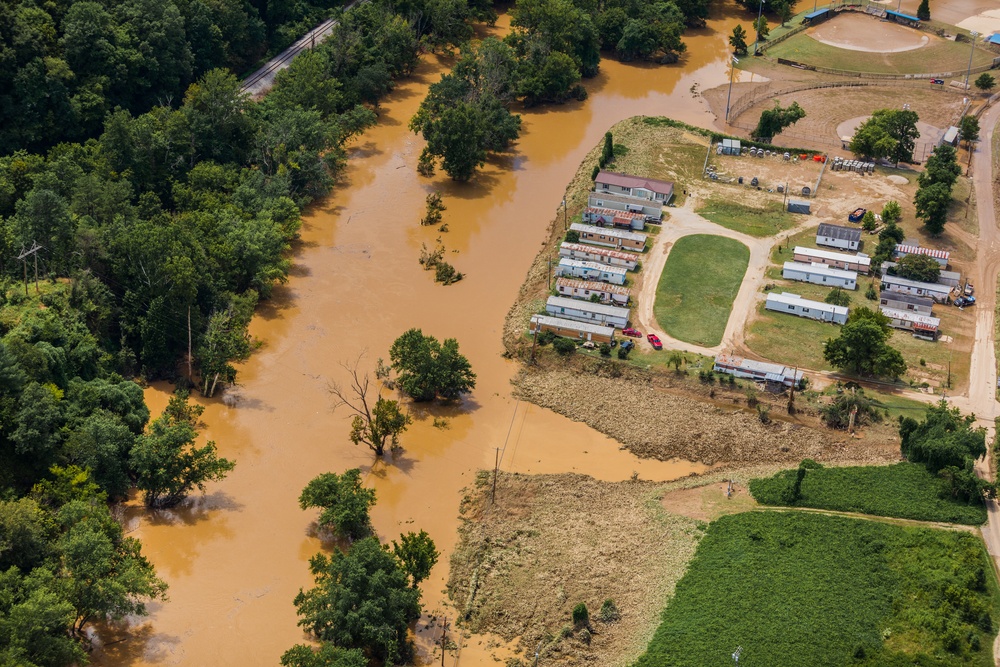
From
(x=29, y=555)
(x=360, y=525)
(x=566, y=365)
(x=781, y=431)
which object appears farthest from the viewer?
(x=566, y=365)

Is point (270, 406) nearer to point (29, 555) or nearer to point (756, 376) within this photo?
point (29, 555)

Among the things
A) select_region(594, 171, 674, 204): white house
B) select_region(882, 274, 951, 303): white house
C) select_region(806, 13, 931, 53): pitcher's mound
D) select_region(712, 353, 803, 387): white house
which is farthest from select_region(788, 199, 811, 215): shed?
select_region(806, 13, 931, 53): pitcher's mound

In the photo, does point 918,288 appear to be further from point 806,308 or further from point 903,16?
point 903,16

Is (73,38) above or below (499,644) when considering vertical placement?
above

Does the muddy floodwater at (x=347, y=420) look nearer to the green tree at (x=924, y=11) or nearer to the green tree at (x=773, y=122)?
the green tree at (x=773, y=122)

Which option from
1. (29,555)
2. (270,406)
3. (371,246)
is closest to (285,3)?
(371,246)

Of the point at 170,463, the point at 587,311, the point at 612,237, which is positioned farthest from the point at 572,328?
the point at 170,463

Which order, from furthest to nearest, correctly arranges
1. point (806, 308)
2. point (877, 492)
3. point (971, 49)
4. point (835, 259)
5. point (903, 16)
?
point (903, 16), point (971, 49), point (835, 259), point (806, 308), point (877, 492)
